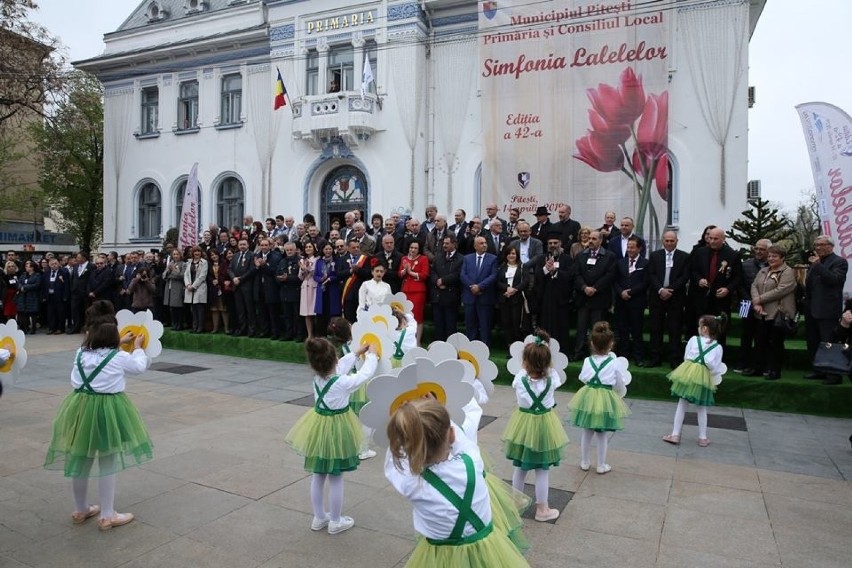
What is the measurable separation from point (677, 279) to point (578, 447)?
3.94 metres

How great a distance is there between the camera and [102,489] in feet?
13.3

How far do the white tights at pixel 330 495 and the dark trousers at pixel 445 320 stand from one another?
5989 mm

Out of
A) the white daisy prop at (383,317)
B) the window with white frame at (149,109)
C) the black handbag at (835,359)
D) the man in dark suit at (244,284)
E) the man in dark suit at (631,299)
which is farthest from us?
the window with white frame at (149,109)

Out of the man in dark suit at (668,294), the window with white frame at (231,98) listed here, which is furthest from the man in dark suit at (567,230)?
the window with white frame at (231,98)

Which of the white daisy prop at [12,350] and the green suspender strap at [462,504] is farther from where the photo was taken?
the white daisy prop at [12,350]

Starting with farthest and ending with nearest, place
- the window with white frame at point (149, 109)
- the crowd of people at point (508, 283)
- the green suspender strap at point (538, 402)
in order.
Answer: the window with white frame at point (149, 109) → the crowd of people at point (508, 283) → the green suspender strap at point (538, 402)

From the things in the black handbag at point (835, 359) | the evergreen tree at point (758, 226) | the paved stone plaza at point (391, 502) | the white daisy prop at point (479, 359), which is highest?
the evergreen tree at point (758, 226)

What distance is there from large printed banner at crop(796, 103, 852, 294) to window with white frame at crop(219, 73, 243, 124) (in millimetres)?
17456

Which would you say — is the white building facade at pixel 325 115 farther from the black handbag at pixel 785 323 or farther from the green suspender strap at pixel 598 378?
the green suspender strap at pixel 598 378

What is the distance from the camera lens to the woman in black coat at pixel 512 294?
31.3ft

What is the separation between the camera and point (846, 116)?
7.45 meters

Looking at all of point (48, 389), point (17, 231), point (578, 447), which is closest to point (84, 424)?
point (578, 447)

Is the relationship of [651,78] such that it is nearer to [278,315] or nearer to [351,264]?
[351,264]

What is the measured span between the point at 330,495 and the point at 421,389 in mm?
1674
